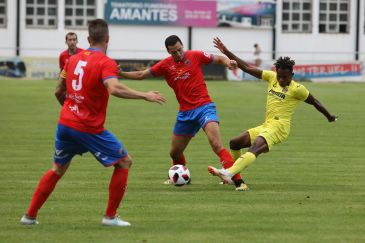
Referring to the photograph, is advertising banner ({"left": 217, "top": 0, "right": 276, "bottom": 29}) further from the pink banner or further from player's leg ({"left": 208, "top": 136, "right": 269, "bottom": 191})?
player's leg ({"left": 208, "top": 136, "right": 269, "bottom": 191})

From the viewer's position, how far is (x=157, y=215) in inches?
461

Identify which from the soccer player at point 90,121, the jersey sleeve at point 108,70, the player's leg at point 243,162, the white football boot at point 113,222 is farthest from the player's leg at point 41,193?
the player's leg at point 243,162

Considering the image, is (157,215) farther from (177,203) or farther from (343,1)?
(343,1)

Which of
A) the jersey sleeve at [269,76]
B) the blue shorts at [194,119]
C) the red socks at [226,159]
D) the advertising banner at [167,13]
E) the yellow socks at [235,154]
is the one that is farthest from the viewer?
the advertising banner at [167,13]

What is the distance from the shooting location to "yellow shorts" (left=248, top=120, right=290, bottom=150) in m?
14.6

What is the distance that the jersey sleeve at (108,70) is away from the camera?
407 inches

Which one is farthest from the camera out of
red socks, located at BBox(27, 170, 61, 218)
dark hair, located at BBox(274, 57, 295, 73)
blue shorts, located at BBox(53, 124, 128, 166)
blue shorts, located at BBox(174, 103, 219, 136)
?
blue shorts, located at BBox(174, 103, 219, 136)

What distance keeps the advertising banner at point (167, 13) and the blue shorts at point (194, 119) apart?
4565cm

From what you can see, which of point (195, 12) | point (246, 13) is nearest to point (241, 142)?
point (195, 12)

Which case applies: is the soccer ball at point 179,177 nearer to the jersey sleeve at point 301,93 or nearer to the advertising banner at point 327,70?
the jersey sleeve at point 301,93

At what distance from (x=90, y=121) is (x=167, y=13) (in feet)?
165

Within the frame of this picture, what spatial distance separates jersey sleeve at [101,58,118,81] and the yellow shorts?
460 cm

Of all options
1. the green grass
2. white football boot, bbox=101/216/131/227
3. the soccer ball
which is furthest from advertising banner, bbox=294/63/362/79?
white football boot, bbox=101/216/131/227

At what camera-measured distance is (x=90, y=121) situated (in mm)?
10578
